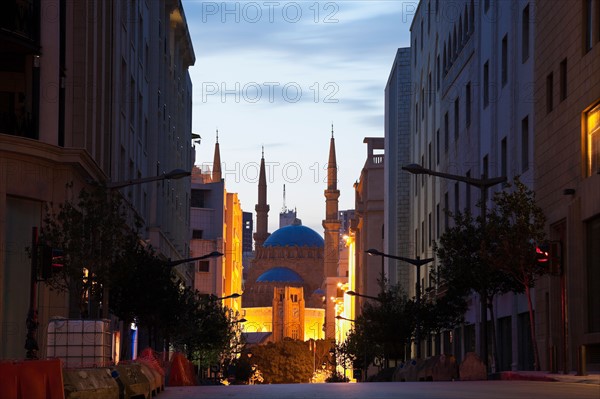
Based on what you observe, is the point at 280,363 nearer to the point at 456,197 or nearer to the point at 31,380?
the point at 456,197

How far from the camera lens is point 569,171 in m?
34.6

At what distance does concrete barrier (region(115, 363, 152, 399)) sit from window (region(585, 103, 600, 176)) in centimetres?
1383

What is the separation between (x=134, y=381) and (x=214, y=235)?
382 feet

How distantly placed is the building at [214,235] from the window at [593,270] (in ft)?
308

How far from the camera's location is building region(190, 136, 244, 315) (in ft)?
440

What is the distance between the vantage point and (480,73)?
175 ft

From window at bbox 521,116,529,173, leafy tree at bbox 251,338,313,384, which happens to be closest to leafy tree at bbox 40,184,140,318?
window at bbox 521,116,529,173

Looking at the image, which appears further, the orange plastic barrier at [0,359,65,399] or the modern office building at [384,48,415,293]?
the modern office building at [384,48,415,293]

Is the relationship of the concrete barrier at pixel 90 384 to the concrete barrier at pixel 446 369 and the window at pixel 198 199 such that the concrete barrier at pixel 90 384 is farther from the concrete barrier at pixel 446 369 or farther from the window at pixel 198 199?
the window at pixel 198 199

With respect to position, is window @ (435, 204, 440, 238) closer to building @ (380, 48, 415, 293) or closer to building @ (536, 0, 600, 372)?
building @ (380, 48, 415, 293)

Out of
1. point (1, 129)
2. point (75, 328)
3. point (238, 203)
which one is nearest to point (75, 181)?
point (1, 129)

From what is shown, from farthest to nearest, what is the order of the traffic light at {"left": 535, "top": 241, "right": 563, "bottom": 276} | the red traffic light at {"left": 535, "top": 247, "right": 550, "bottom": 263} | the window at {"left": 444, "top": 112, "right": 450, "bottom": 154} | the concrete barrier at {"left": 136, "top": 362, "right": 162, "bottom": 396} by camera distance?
1. the window at {"left": 444, "top": 112, "right": 450, "bottom": 154}
2. the traffic light at {"left": 535, "top": 241, "right": 563, "bottom": 276}
3. the red traffic light at {"left": 535, "top": 247, "right": 550, "bottom": 263}
4. the concrete barrier at {"left": 136, "top": 362, "right": 162, "bottom": 396}

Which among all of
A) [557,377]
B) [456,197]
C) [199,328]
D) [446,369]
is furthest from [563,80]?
[199,328]

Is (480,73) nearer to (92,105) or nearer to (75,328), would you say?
(92,105)
